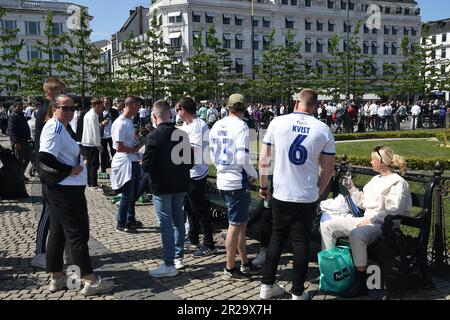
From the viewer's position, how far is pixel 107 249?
6133mm

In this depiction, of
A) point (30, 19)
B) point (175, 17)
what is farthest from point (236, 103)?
point (30, 19)

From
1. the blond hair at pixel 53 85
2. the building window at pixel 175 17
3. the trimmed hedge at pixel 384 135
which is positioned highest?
the building window at pixel 175 17

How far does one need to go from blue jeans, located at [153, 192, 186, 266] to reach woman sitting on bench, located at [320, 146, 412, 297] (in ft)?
5.29

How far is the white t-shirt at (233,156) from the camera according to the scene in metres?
4.90

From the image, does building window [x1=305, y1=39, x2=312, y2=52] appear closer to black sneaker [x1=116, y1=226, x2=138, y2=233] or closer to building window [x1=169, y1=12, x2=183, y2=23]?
building window [x1=169, y1=12, x2=183, y2=23]

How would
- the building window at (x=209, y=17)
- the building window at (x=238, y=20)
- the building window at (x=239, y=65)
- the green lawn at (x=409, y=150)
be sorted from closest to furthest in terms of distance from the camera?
the green lawn at (x=409, y=150), the building window at (x=209, y=17), the building window at (x=238, y=20), the building window at (x=239, y=65)

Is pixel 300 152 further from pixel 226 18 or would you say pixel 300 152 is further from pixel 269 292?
pixel 226 18

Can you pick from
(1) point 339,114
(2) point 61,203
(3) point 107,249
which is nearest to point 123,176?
(3) point 107,249

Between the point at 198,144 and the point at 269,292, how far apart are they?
86.0 inches

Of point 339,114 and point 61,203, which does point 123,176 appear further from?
point 339,114

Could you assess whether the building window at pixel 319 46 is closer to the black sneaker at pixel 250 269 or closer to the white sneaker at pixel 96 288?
the black sneaker at pixel 250 269

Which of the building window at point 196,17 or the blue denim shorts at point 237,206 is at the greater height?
the building window at point 196,17

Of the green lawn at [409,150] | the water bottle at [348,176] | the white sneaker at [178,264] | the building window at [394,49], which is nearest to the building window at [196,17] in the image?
the building window at [394,49]

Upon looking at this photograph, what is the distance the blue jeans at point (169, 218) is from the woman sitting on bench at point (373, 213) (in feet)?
5.29
